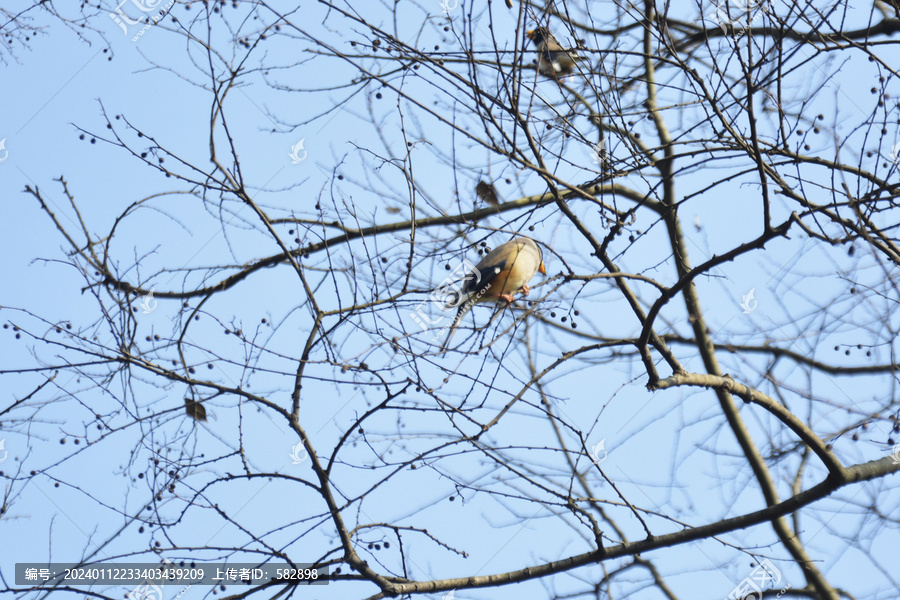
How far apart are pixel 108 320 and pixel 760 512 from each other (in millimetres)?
2927

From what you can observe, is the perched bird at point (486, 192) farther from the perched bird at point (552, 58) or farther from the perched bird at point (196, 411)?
the perched bird at point (196, 411)

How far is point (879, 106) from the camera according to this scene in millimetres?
2908

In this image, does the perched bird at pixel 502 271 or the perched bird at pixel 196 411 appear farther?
the perched bird at pixel 502 271

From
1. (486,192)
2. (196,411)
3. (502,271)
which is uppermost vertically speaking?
(502,271)

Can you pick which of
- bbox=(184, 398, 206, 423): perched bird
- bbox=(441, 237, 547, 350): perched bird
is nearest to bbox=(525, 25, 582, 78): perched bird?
bbox=(441, 237, 547, 350): perched bird

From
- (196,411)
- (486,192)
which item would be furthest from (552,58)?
(196,411)

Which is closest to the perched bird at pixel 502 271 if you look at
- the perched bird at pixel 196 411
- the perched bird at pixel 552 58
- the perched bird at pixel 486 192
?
the perched bird at pixel 486 192

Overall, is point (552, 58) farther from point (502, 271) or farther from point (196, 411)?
point (196, 411)

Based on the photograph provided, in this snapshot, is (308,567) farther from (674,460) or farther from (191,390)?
(674,460)

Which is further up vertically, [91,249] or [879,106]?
[91,249]

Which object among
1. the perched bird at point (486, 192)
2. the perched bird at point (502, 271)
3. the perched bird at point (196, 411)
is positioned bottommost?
the perched bird at point (196, 411)

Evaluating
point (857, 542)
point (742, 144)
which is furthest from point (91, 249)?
point (857, 542)

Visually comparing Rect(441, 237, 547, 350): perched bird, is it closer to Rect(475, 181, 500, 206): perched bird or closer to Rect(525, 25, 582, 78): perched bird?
Rect(475, 181, 500, 206): perched bird

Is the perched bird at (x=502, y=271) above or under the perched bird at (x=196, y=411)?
above
